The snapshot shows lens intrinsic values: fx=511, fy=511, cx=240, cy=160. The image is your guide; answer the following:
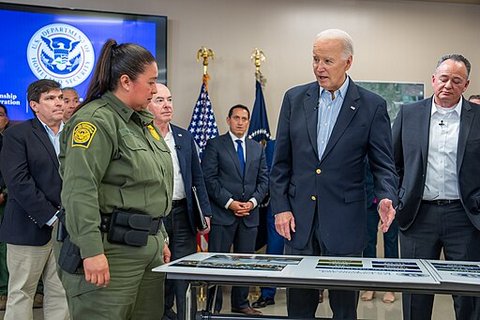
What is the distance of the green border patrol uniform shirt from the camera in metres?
1.64

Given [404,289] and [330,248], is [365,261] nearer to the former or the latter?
[330,248]

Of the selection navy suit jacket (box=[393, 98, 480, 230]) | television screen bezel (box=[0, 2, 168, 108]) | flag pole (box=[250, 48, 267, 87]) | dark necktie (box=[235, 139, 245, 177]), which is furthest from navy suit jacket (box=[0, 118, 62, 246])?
flag pole (box=[250, 48, 267, 87])

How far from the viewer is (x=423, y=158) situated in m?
2.56

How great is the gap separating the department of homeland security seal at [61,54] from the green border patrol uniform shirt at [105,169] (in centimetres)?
328

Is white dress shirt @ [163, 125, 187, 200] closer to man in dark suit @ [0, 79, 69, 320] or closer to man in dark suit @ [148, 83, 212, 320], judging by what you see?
man in dark suit @ [148, 83, 212, 320]

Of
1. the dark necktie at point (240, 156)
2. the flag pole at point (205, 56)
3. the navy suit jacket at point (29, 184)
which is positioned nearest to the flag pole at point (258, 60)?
the flag pole at point (205, 56)

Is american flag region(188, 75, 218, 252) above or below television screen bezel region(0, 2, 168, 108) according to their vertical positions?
below

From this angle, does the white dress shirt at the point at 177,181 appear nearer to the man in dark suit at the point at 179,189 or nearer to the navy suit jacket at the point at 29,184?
the man in dark suit at the point at 179,189

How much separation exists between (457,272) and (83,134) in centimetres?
134

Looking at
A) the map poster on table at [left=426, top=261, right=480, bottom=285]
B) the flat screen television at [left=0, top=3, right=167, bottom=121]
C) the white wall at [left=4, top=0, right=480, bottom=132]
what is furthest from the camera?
the white wall at [left=4, top=0, right=480, bottom=132]

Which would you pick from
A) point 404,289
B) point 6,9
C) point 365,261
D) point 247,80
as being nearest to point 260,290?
point 247,80

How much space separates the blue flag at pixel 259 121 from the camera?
4.95 meters

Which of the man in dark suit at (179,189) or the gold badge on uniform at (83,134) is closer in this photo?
the gold badge on uniform at (83,134)

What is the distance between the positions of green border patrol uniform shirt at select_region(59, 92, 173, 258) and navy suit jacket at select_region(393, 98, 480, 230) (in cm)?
129
